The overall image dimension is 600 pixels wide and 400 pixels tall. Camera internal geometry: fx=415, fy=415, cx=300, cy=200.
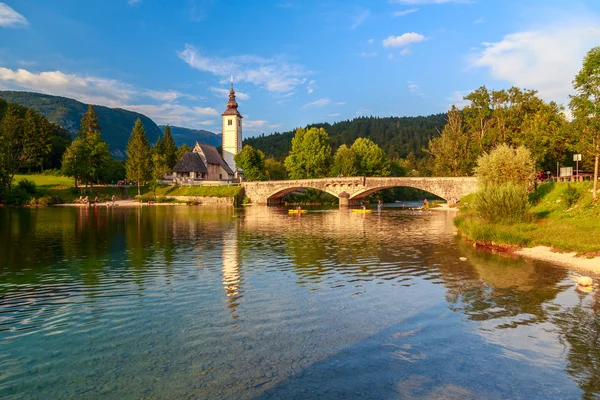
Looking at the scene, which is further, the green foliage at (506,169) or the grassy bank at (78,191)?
the grassy bank at (78,191)

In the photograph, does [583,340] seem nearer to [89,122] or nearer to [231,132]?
[231,132]

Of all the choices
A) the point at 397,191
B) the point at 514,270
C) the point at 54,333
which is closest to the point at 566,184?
the point at 514,270

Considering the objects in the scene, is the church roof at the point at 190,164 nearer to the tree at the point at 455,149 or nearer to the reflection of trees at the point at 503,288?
the tree at the point at 455,149

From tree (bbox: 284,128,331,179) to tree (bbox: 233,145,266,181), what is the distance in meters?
10.5

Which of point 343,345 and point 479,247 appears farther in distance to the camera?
point 479,247

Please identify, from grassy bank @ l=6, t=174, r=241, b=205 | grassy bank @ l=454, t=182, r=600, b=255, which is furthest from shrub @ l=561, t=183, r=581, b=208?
grassy bank @ l=6, t=174, r=241, b=205

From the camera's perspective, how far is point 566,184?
155 ft

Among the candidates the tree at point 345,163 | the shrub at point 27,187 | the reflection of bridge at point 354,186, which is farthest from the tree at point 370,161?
the shrub at point 27,187

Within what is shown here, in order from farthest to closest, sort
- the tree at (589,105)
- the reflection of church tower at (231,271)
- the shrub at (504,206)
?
the tree at (589,105) → the shrub at (504,206) → the reflection of church tower at (231,271)

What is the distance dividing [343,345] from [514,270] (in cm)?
1494

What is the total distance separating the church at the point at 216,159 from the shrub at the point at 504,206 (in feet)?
289

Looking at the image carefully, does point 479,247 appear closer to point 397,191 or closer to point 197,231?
point 197,231

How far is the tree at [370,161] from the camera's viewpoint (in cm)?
11712

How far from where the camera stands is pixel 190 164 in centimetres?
11431
